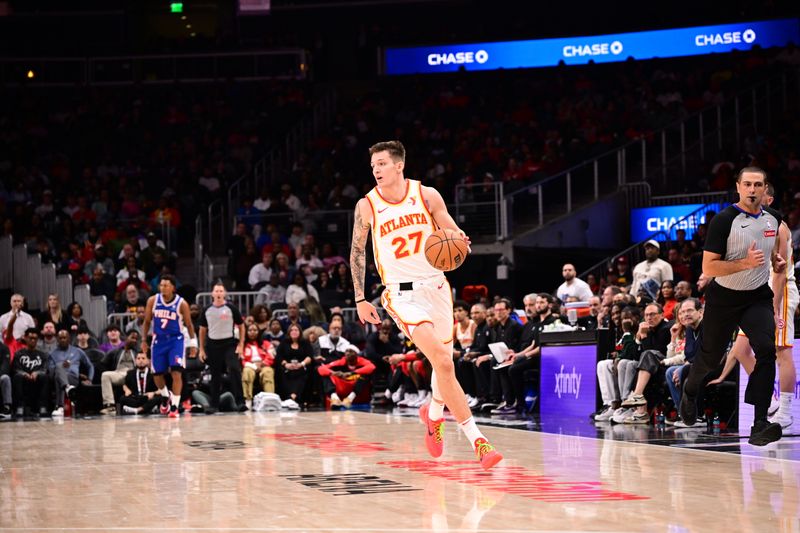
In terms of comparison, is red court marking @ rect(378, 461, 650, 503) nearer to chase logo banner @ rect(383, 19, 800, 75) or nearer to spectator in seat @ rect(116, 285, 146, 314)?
spectator in seat @ rect(116, 285, 146, 314)

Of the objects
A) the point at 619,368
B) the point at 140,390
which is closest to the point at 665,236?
the point at 619,368

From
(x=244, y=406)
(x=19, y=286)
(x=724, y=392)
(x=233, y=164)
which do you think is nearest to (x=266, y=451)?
(x=724, y=392)

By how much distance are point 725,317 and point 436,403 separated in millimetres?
2157

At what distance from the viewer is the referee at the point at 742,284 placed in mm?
8141

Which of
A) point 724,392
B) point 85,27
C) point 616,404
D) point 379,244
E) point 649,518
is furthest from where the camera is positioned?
point 85,27

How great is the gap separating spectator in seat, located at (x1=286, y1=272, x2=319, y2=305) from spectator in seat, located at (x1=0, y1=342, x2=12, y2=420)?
16.5ft

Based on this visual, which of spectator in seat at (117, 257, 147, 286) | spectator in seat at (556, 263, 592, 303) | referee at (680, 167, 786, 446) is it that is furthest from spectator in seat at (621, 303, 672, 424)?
spectator in seat at (117, 257, 147, 286)

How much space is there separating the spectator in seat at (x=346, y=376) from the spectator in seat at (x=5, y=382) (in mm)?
4485

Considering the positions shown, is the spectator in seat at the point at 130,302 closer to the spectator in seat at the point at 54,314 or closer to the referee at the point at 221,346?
the spectator in seat at the point at 54,314

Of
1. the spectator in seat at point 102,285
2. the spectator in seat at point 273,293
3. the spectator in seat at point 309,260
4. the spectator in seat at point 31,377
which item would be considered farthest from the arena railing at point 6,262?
the spectator in seat at point 309,260

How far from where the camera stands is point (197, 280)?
23094mm

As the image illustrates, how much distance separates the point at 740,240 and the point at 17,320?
43.5ft

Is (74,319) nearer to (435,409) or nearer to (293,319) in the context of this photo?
(293,319)

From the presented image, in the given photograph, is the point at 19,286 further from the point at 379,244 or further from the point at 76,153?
the point at 379,244
